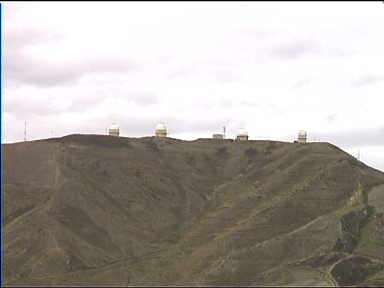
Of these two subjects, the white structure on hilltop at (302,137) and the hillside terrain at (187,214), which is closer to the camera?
the hillside terrain at (187,214)

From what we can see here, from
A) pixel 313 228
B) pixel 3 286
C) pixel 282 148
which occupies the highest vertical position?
pixel 282 148

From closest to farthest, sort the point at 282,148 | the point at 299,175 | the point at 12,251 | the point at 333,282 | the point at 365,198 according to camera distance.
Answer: the point at 333,282, the point at 12,251, the point at 365,198, the point at 299,175, the point at 282,148

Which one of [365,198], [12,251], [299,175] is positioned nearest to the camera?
[12,251]

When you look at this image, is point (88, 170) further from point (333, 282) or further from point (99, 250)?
point (333, 282)

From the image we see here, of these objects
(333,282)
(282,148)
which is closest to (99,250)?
(333,282)

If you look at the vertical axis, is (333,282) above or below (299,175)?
below

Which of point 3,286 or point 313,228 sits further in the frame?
point 313,228

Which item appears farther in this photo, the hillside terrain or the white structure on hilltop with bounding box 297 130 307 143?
the white structure on hilltop with bounding box 297 130 307 143
